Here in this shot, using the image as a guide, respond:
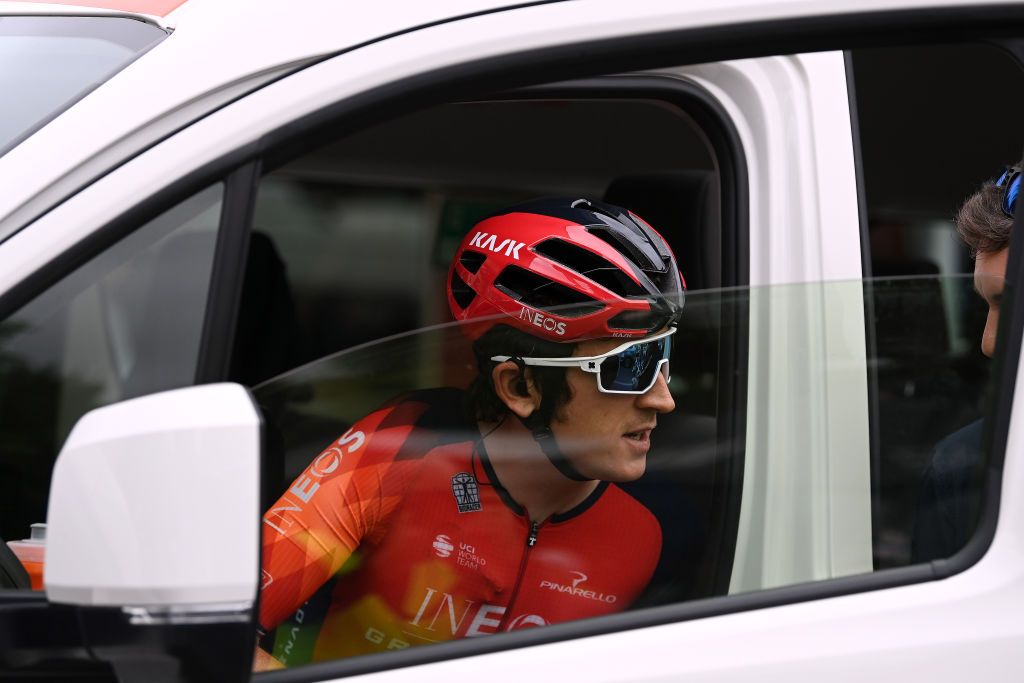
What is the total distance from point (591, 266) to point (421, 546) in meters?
0.50

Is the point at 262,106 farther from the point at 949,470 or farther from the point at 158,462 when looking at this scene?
the point at 949,470

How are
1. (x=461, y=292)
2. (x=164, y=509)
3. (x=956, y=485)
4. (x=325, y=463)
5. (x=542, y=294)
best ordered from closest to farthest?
(x=164, y=509) < (x=956, y=485) < (x=325, y=463) < (x=542, y=294) < (x=461, y=292)

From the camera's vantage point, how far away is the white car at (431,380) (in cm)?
102

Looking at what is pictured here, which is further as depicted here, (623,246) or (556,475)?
(623,246)

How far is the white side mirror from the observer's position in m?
0.98

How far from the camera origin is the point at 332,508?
153 cm

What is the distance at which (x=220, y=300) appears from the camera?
4.25ft

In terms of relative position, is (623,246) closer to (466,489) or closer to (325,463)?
(466,489)

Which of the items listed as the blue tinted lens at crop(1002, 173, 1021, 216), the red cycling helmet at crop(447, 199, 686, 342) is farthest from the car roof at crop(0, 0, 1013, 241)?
the red cycling helmet at crop(447, 199, 686, 342)

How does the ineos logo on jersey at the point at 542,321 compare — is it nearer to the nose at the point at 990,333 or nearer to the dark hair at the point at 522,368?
the dark hair at the point at 522,368

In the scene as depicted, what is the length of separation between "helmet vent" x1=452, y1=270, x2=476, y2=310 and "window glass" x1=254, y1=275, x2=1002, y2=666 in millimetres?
301

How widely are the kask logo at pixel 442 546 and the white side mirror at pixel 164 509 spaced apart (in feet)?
1.88

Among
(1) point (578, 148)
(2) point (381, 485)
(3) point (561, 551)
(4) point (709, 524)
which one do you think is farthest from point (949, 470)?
(1) point (578, 148)

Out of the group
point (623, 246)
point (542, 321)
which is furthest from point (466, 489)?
point (623, 246)
